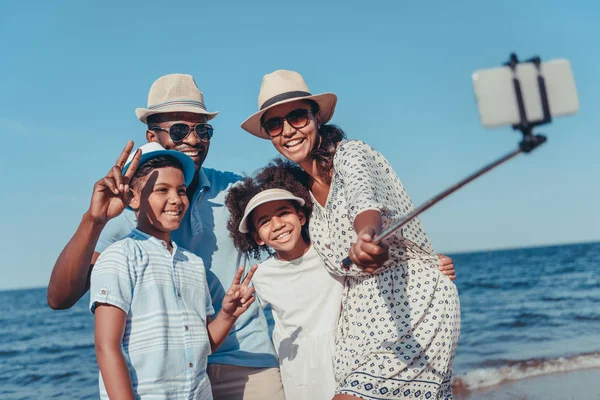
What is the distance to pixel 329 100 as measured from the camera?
12.2 ft

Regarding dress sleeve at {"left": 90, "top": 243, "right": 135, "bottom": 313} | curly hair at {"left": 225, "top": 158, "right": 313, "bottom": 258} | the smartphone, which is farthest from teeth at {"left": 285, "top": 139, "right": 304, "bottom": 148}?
the smartphone

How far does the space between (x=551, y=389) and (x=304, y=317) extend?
605 cm

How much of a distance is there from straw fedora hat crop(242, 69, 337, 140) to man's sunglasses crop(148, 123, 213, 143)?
36cm

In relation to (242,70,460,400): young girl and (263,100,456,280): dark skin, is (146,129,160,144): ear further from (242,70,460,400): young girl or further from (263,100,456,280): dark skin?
(242,70,460,400): young girl

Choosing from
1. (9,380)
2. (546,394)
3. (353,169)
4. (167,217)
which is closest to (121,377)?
(167,217)

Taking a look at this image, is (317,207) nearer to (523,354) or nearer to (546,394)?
(546,394)

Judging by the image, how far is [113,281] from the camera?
2848 millimetres

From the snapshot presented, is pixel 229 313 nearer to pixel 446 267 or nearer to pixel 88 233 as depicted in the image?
pixel 88 233

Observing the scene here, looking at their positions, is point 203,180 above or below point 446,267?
above

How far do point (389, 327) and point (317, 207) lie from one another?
2.84 ft

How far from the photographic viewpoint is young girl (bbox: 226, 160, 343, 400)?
347 cm

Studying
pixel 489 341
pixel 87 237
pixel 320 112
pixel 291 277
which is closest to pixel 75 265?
pixel 87 237

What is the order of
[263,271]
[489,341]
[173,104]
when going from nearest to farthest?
[263,271] → [173,104] → [489,341]

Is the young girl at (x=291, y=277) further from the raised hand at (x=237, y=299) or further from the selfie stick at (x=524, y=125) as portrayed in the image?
the selfie stick at (x=524, y=125)
